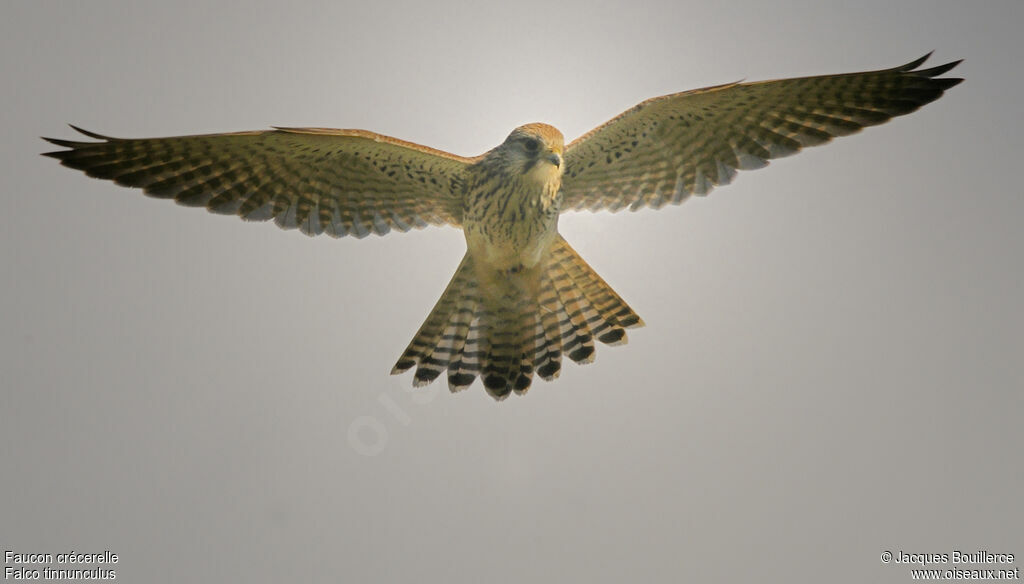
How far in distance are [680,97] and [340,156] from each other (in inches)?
46.0

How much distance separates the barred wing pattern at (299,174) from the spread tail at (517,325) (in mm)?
333

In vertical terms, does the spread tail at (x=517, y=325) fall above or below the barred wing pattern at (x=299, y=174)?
below

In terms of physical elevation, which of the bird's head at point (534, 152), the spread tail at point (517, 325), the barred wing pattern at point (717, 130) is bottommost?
the spread tail at point (517, 325)

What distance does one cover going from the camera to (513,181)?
274cm

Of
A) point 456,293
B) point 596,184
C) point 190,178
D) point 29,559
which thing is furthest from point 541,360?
point 29,559

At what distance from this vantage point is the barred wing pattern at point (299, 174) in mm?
2725

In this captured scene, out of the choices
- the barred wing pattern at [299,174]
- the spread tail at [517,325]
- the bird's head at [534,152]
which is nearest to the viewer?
the bird's head at [534,152]

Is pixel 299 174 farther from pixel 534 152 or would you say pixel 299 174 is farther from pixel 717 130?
pixel 717 130

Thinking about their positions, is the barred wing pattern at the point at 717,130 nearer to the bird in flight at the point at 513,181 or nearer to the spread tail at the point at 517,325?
the bird in flight at the point at 513,181

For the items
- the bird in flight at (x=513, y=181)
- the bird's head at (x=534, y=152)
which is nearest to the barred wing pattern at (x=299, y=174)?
the bird in flight at (x=513, y=181)

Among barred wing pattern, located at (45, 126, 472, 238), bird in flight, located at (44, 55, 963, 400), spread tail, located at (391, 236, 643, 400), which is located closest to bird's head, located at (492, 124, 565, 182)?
bird in flight, located at (44, 55, 963, 400)

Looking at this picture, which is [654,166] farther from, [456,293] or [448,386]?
[448,386]

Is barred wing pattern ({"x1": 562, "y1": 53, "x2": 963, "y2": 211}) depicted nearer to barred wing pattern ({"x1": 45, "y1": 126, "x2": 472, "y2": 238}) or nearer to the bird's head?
the bird's head

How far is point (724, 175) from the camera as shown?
3.10 metres
